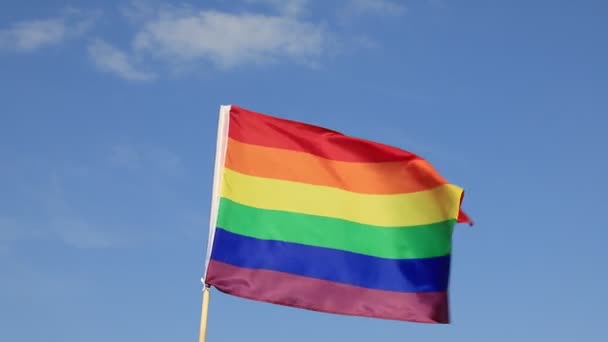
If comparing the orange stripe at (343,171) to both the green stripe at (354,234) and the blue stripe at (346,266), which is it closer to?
the green stripe at (354,234)

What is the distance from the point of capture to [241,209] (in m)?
21.0

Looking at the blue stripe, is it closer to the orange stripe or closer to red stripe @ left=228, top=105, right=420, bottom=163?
the orange stripe

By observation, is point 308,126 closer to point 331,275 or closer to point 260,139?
point 260,139

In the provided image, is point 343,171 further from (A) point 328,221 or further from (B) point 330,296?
(B) point 330,296

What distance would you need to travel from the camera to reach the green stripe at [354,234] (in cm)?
2122

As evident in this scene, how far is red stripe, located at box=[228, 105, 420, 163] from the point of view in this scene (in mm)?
21734

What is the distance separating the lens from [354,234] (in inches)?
860

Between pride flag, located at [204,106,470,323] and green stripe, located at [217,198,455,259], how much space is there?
2 cm

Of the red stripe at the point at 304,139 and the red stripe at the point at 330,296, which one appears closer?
the red stripe at the point at 330,296

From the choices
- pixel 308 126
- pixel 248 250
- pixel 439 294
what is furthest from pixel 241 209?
pixel 439 294

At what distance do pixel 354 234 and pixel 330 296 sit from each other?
55.9 inches

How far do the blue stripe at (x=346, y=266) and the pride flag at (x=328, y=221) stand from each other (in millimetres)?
18

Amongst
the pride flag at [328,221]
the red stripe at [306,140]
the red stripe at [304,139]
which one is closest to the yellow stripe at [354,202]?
the pride flag at [328,221]

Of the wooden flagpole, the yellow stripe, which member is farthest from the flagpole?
the yellow stripe
